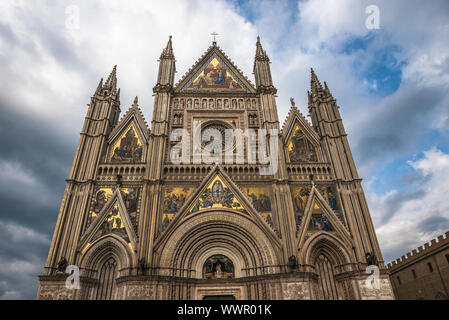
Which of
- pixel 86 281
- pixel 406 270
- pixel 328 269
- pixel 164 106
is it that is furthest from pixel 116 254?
pixel 406 270

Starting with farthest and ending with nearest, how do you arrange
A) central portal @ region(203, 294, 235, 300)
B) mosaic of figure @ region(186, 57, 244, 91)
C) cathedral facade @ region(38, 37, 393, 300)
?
mosaic of figure @ region(186, 57, 244, 91)
central portal @ region(203, 294, 235, 300)
cathedral facade @ region(38, 37, 393, 300)

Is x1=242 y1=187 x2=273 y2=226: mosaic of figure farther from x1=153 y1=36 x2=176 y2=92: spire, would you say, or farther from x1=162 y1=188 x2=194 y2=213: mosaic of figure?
x1=153 y1=36 x2=176 y2=92: spire

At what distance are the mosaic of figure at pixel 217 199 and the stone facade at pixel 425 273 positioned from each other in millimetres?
16051

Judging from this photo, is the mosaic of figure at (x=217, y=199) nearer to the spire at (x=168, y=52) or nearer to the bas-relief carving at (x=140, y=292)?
the bas-relief carving at (x=140, y=292)

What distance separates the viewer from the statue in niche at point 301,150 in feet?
65.3

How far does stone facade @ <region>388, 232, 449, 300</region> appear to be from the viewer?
798 inches

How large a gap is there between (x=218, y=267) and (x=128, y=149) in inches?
401

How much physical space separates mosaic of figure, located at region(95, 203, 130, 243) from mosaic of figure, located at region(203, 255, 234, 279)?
16.2ft

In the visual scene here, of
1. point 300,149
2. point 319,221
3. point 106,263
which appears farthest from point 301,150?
point 106,263

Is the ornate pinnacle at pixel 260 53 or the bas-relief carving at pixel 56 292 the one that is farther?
the ornate pinnacle at pixel 260 53

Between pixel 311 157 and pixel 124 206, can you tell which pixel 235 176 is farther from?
pixel 124 206

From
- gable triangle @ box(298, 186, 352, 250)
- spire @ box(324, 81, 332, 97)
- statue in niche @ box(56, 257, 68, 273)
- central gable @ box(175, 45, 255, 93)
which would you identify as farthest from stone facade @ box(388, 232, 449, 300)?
statue in niche @ box(56, 257, 68, 273)

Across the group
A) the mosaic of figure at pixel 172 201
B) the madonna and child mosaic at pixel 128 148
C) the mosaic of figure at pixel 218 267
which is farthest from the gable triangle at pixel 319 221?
the madonna and child mosaic at pixel 128 148
